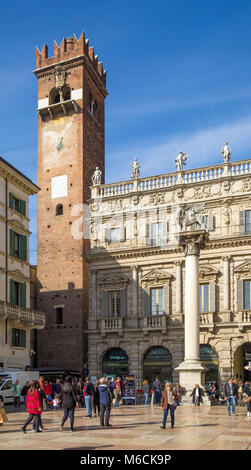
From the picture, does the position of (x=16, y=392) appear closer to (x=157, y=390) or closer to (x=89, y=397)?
(x=157, y=390)

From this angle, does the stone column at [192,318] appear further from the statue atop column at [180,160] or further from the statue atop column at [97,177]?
the statue atop column at [97,177]

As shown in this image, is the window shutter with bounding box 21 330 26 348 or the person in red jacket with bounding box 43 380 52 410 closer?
the person in red jacket with bounding box 43 380 52 410

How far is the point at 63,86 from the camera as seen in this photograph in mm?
51656

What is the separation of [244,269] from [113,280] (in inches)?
418

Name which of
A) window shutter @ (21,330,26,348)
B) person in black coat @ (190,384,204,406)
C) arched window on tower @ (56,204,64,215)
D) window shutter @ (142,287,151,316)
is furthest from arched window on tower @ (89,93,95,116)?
person in black coat @ (190,384,204,406)

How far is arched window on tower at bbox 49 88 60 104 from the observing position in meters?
52.0

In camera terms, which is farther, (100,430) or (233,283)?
(233,283)

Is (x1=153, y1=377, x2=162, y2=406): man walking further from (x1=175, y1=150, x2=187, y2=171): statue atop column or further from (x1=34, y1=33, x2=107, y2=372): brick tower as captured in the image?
(x1=175, y1=150, x2=187, y2=171): statue atop column

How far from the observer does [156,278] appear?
4506cm

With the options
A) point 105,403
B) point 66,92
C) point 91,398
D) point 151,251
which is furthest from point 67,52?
point 105,403

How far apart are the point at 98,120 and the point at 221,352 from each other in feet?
80.9

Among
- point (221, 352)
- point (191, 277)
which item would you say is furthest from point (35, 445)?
point (221, 352)

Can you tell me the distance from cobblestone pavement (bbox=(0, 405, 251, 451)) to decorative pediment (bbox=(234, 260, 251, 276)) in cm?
2178
